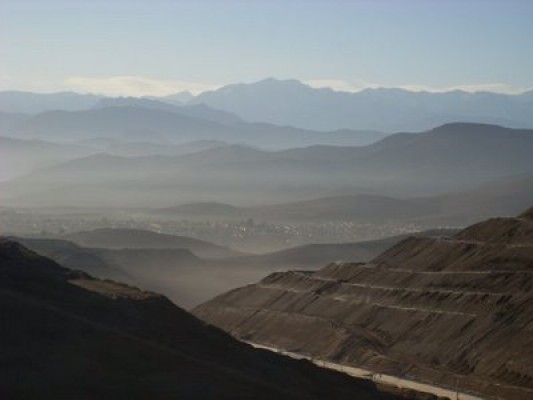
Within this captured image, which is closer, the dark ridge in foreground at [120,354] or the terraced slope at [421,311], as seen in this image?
the dark ridge in foreground at [120,354]

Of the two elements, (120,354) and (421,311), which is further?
(421,311)

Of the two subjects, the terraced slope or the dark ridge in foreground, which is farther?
the terraced slope

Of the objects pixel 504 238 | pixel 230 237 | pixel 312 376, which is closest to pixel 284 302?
pixel 504 238

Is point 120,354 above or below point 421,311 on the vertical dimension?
above
